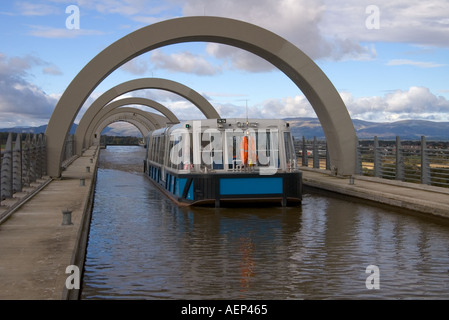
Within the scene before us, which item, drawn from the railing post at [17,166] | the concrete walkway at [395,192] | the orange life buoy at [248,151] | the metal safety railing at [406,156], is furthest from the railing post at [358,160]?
the railing post at [17,166]

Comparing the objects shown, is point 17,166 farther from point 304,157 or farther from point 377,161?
point 304,157

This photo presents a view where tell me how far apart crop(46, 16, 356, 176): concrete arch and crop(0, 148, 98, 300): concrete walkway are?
8692 mm

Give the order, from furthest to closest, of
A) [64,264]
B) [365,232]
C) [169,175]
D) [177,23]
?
[177,23] < [169,175] < [365,232] < [64,264]

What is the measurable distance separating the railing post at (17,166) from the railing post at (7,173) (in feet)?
3.13

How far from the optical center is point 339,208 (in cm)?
1741

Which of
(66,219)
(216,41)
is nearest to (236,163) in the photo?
(66,219)

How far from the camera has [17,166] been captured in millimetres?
17812

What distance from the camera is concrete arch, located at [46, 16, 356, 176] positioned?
2438cm

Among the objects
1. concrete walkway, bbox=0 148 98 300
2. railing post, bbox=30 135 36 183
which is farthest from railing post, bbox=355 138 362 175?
concrete walkway, bbox=0 148 98 300

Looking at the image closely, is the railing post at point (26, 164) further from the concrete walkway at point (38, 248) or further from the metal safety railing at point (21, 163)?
the concrete walkway at point (38, 248)
